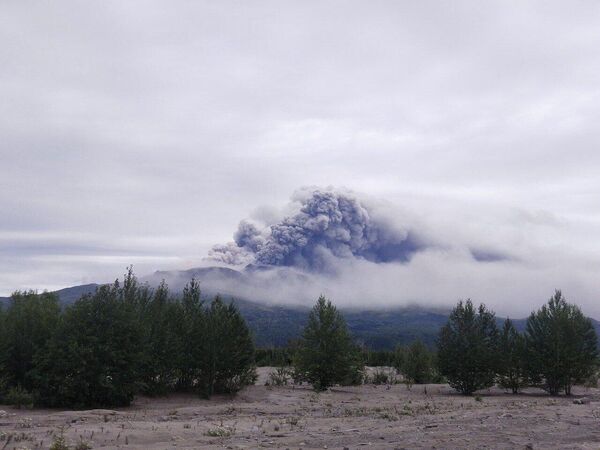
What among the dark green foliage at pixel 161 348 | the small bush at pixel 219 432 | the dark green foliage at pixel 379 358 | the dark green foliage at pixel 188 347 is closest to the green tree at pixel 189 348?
the dark green foliage at pixel 188 347

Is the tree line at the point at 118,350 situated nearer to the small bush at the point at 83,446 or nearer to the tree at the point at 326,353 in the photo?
the tree at the point at 326,353

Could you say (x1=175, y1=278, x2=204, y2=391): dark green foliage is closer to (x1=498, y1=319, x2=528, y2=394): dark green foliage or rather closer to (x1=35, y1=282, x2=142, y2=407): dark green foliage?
(x1=35, y1=282, x2=142, y2=407): dark green foliage

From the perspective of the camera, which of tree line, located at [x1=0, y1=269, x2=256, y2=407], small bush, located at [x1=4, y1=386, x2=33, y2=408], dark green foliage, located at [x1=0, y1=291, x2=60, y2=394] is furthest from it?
dark green foliage, located at [x1=0, y1=291, x2=60, y2=394]

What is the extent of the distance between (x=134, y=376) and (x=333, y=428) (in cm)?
1550

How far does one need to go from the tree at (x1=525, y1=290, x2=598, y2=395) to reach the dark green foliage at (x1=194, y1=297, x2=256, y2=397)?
21.8 meters

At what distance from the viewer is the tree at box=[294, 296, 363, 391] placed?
4344cm

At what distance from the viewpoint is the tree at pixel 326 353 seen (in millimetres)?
43438

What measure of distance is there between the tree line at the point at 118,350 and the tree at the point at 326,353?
6206mm

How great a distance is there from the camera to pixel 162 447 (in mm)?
14391

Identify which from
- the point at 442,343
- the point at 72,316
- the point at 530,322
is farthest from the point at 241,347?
the point at 530,322

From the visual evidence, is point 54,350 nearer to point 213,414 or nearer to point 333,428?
point 213,414

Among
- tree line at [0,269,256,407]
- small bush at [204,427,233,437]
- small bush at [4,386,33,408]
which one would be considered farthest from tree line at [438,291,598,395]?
small bush at [4,386,33,408]

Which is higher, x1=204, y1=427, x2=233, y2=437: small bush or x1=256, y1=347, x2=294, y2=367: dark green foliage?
x1=204, y1=427, x2=233, y2=437: small bush

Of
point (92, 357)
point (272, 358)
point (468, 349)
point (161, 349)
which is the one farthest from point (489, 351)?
point (272, 358)
